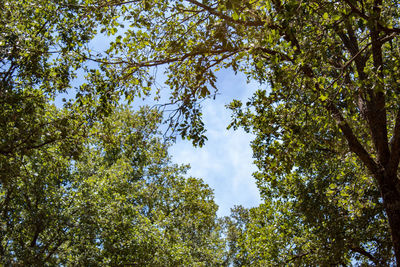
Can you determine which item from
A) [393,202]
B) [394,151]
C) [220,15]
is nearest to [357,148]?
[394,151]

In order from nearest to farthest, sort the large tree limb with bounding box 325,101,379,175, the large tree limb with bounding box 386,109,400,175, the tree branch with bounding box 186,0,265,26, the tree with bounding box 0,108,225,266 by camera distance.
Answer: the tree branch with bounding box 186,0,265,26, the large tree limb with bounding box 386,109,400,175, the large tree limb with bounding box 325,101,379,175, the tree with bounding box 0,108,225,266

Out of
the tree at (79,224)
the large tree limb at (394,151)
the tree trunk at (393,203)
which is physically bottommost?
the tree trunk at (393,203)

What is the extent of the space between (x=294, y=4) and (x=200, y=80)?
10.6 feet

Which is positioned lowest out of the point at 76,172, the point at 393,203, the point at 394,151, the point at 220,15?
the point at 393,203

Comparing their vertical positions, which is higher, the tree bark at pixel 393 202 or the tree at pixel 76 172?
the tree at pixel 76 172

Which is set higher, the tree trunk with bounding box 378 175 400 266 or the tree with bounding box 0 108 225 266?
the tree with bounding box 0 108 225 266

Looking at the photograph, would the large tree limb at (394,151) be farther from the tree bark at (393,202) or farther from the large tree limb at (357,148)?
the large tree limb at (357,148)

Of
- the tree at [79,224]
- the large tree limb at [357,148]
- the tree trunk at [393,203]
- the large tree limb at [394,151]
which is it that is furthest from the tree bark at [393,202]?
the tree at [79,224]

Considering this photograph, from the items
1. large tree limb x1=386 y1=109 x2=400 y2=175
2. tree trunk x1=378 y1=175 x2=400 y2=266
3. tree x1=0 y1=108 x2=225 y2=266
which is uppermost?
tree x1=0 y1=108 x2=225 y2=266

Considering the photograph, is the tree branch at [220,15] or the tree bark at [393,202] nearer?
the tree branch at [220,15]

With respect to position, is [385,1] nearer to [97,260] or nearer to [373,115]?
[373,115]

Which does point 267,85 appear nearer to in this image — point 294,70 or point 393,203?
point 294,70

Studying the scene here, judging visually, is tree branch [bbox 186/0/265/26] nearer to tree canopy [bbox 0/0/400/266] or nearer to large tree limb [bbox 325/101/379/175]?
tree canopy [bbox 0/0/400/266]

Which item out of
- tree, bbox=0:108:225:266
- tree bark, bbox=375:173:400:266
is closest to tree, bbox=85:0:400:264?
tree bark, bbox=375:173:400:266
